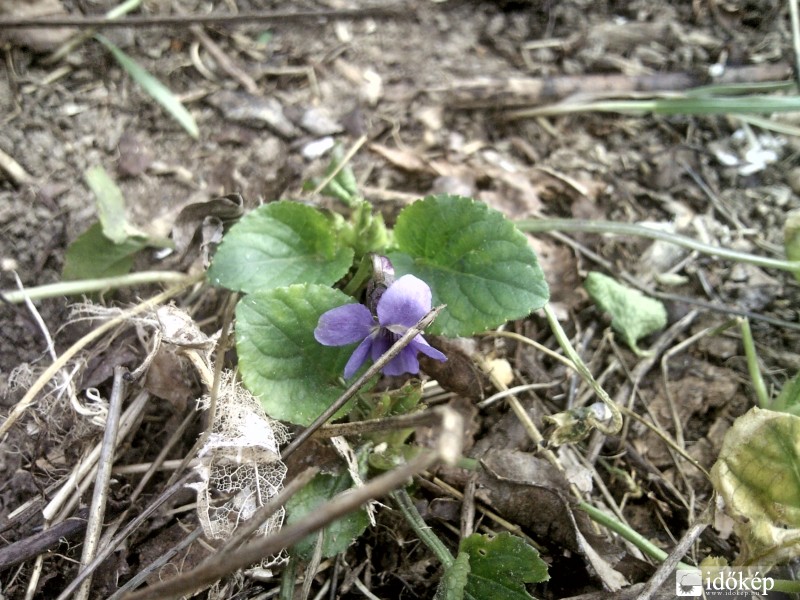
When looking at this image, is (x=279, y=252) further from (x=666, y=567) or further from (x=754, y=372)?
(x=754, y=372)

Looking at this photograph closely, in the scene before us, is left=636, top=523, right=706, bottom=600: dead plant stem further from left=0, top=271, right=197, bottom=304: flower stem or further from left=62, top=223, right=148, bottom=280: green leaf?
left=62, top=223, right=148, bottom=280: green leaf

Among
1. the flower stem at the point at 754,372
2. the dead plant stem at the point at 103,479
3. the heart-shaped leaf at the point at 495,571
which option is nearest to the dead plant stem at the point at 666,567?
the heart-shaped leaf at the point at 495,571

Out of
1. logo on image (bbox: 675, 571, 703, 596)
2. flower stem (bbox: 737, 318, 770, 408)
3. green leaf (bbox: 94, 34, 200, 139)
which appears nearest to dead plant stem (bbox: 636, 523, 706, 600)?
logo on image (bbox: 675, 571, 703, 596)

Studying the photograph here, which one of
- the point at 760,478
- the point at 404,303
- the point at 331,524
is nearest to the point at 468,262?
the point at 404,303

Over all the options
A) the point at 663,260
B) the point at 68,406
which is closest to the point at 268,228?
the point at 68,406

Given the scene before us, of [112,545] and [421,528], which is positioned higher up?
[112,545]

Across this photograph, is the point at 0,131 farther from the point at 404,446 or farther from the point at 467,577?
the point at 467,577

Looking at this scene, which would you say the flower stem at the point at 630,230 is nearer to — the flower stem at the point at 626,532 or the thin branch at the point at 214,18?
the flower stem at the point at 626,532
